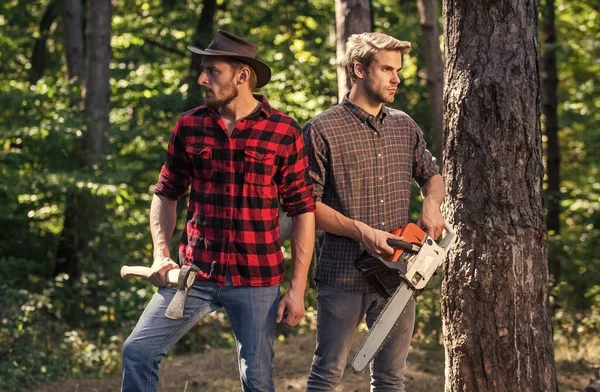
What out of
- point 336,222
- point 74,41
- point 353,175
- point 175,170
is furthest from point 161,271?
point 74,41

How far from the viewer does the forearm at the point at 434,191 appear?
475 centimetres

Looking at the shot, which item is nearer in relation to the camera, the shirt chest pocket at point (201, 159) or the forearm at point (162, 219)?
the shirt chest pocket at point (201, 159)

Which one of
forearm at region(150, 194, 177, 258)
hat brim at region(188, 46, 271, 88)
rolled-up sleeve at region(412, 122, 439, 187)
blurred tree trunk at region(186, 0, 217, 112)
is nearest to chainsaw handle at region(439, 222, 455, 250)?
rolled-up sleeve at region(412, 122, 439, 187)

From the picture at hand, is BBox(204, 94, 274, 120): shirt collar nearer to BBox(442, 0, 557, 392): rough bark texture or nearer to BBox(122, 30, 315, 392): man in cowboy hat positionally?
BBox(122, 30, 315, 392): man in cowboy hat

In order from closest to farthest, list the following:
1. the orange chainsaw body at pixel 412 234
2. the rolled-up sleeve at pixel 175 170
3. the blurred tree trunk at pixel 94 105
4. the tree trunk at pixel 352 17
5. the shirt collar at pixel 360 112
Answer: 1. the rolled-up sleeve at pixel 175 170
2. the orange chainsaw body at pixel 412 234
3. the shirt collar at pixel 360 112
4. the tree trunk at pixel 352 17
5. the blurred tree trunk at pixel 94 105

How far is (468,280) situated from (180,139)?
1768mm

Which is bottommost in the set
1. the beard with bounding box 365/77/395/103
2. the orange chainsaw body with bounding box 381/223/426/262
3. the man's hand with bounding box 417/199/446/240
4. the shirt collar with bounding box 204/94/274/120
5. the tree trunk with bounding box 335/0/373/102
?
the orange chainsaw body with bounding box 381/223/426/262

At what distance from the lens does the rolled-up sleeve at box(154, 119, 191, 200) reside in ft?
14.1

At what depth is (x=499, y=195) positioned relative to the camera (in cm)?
484

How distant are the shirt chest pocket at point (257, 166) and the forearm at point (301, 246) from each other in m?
0.26

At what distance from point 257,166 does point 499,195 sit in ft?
4.67

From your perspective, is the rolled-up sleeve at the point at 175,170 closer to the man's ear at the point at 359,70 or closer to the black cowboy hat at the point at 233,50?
the black cowboy hat at the point at 233,50

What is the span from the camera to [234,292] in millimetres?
4145

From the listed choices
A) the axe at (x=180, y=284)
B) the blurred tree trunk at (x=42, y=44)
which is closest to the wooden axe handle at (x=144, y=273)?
the axe at (x=180, y=284)
